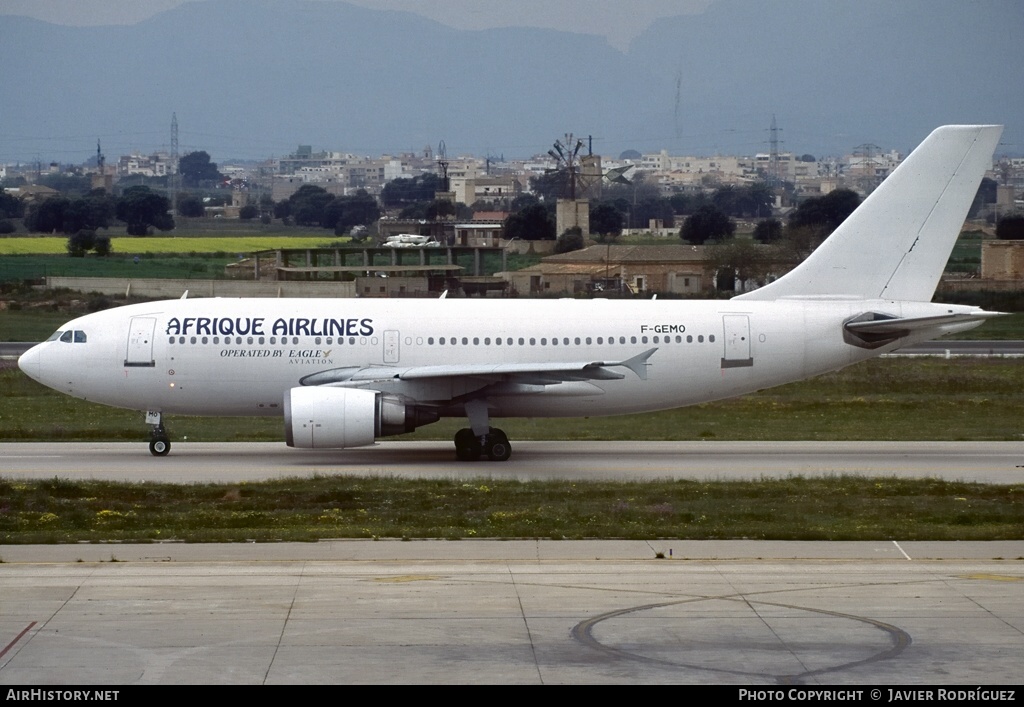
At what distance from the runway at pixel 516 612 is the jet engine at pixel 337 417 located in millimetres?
8889

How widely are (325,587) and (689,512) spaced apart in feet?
26.3

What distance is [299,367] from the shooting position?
101ft

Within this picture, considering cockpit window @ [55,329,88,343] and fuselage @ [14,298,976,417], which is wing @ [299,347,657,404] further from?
cockpit window @ [55,329,88,343]

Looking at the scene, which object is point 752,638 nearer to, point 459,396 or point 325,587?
point 325,587

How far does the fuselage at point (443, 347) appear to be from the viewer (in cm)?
3091

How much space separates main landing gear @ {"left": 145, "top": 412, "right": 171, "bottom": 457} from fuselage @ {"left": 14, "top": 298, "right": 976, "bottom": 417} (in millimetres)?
225

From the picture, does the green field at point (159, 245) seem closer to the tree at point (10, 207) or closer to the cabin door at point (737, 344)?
the tree at point (10, 207)

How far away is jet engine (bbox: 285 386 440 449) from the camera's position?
29.0 metres

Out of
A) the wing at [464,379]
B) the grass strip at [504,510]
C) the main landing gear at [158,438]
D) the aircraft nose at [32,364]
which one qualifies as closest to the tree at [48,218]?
the aircraft nose at [32,364]

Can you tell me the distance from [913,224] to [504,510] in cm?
1457

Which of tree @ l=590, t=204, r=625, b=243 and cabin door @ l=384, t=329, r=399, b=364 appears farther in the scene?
tree @ l=590, t=204, r=625, b=243

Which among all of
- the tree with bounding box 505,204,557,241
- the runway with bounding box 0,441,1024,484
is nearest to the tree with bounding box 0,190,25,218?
the tree with bounding box 505,204,557,241

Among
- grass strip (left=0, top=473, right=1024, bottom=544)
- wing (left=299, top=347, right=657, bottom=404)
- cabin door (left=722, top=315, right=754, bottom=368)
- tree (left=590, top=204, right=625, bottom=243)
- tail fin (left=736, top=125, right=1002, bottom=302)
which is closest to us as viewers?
grass strip (left=0, top=473, right=1024, bottom=544)

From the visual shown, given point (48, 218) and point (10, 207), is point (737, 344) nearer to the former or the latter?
point (48, 218)
